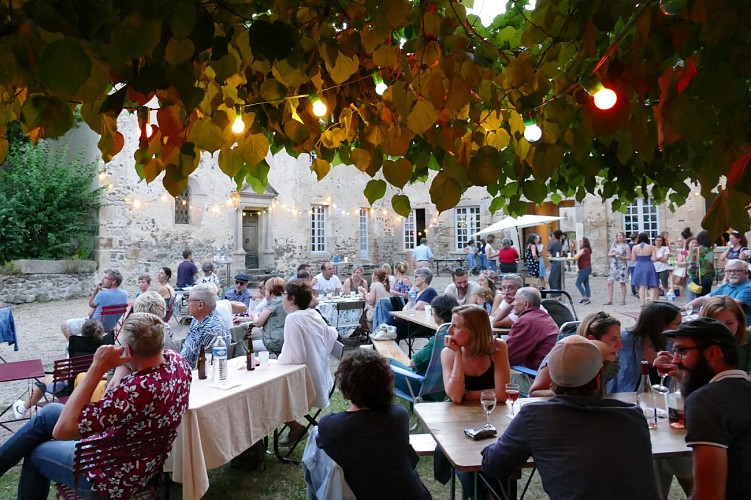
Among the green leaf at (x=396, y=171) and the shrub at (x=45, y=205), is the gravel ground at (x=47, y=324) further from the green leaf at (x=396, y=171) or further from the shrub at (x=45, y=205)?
the green leaf at (x=396, y=171)

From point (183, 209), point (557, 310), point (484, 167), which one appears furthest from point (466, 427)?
point (183, 209)

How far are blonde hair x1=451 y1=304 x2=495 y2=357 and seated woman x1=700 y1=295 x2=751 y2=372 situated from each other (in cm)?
150

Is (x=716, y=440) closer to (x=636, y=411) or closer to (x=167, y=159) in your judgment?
(x=636, y=411)

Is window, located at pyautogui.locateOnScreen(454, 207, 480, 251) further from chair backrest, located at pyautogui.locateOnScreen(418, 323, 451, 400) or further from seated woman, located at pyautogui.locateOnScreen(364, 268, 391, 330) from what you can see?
chair backrest, located at pyautogui.locateOnScreen(418, 323, 451, 400)

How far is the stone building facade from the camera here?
14945 millimetres

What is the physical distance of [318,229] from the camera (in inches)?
802

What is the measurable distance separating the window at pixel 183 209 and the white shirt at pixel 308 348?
12844 millimetres

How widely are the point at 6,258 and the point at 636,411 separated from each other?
50.5 feet

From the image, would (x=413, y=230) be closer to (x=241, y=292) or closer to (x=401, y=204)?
(x=241, y=292)

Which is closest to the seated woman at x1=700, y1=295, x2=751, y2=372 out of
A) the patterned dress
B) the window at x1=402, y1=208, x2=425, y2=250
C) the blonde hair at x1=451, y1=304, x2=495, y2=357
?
the blonde hair at x1=451, y1=304, x2=495, y2=357

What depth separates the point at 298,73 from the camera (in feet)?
5.88

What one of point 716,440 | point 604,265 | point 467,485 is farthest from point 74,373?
point 604,265

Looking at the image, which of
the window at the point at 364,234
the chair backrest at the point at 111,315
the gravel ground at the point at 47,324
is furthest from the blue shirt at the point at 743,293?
the window at the point at 364,234

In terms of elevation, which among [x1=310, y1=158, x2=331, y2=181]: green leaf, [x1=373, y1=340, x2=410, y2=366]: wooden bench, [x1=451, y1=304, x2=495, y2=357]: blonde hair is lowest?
[x1=373, y1=340, x2=410, y2=366]: wooden bench
